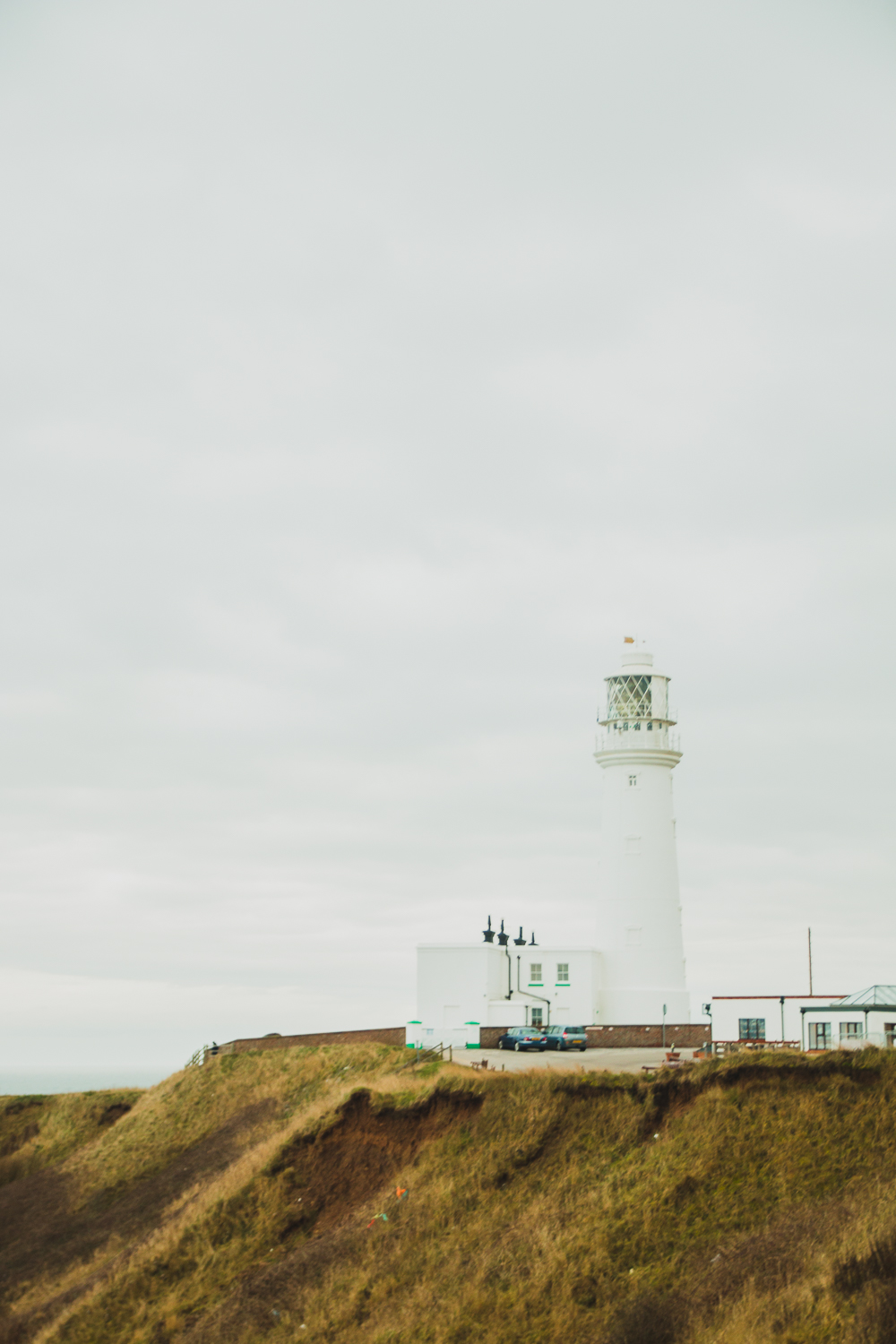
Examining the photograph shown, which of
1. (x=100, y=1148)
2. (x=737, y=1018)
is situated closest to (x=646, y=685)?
(x=737, y=1018)

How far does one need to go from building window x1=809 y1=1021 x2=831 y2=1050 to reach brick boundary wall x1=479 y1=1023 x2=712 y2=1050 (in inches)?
176

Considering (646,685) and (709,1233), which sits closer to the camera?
(709,1233)

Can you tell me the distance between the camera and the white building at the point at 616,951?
151 ft

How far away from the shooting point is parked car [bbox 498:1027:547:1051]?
40906 millimetres

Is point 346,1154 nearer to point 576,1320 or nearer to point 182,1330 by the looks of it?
point 182,1330

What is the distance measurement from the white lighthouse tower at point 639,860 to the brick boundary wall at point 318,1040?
9141 millimetres

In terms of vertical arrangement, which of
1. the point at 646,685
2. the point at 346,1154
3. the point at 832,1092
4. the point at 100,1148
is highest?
the point at 646,685

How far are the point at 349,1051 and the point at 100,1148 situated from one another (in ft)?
29.7

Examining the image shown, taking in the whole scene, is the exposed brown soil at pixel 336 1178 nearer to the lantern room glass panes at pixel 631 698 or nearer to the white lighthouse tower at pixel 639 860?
the white lighthouse tower at pixel 639 860

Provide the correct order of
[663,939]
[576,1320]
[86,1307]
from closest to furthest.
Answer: [576,1320], [86,1307], [663,939]

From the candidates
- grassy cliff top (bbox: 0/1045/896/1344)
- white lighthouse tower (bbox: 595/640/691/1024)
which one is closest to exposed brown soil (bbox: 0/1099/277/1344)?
grassy cliff top (bbox: 0/1045/896/1344)

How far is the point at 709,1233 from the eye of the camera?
19.4 meters

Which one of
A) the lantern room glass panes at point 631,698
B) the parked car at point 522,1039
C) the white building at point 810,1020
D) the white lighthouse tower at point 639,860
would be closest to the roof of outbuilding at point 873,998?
the white building at point 810,1020

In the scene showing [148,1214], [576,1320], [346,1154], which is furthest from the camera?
[148,1214]
